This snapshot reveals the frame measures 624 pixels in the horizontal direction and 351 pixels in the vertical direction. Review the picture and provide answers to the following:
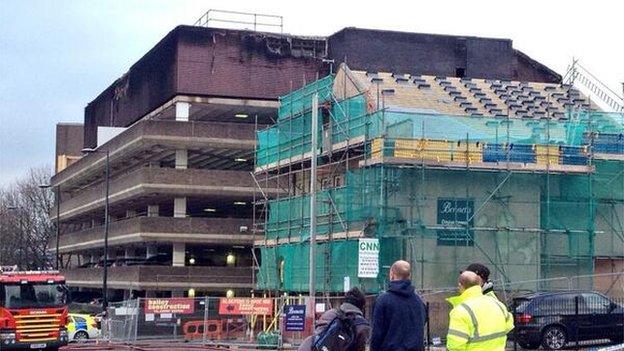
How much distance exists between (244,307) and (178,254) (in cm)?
2137

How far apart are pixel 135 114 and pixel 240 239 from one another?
16.0 meters

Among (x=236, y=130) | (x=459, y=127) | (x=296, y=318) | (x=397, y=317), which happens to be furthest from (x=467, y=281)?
(x=236, y=130)

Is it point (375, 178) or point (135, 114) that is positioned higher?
point (135, 114)

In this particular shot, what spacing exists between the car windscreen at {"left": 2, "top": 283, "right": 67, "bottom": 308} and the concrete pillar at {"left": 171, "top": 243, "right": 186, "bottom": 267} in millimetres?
28928

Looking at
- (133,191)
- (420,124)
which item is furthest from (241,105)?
(420,124)

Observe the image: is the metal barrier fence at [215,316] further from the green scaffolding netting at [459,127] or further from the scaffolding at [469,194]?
the green scaffolding netting at [459,127]

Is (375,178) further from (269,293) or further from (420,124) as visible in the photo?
(269,293)

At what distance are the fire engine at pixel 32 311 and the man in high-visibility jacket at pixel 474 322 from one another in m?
24.0

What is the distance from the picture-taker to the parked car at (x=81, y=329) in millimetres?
45000

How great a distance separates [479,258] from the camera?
39.8m

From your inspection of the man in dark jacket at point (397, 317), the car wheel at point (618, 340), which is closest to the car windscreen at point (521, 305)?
the car wheel at point (618, 340)

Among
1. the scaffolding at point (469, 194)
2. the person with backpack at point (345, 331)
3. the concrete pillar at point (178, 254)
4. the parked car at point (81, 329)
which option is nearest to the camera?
the person with backpack at point (345, 331)

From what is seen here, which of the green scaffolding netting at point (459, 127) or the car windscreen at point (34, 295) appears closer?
the car windscreen at point (34, 295)

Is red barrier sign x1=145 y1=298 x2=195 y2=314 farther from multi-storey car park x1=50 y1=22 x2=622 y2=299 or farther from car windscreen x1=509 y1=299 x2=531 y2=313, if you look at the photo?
car windscreen x1=509 y1=299 x2=531 y2=313
